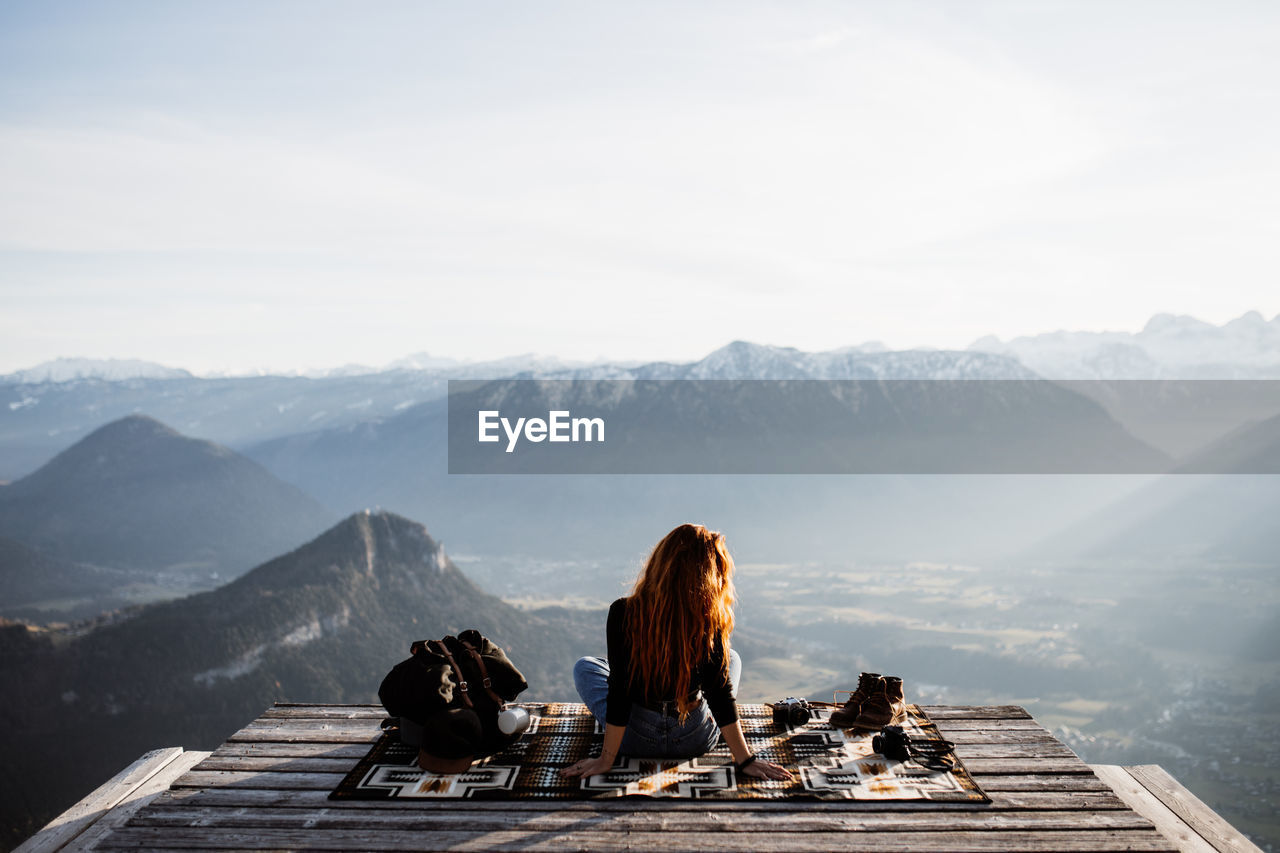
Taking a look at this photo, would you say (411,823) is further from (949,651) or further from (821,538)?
(821,538)

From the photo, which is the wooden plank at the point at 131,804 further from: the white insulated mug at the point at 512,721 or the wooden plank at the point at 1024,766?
the wooden plank at the point at 1024,766

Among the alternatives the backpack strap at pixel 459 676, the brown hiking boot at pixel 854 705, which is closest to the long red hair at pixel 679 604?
the backpack strap at pixel 459 676

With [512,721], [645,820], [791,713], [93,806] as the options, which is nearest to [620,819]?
[645,820]

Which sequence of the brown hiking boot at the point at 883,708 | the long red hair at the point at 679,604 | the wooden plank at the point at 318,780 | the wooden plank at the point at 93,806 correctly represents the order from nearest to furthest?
the long red hair at the point at 679,604 → the wooden plank at the point at 93,806 → the wooden plank at the point at 318,780 → the brown hiking boot at the point at 883,708

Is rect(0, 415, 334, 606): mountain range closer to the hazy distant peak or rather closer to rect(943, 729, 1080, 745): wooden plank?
the hazy distant peak

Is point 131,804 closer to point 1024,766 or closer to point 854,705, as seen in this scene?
point 854,705

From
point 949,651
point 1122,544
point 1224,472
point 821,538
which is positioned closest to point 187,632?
point 949,651
